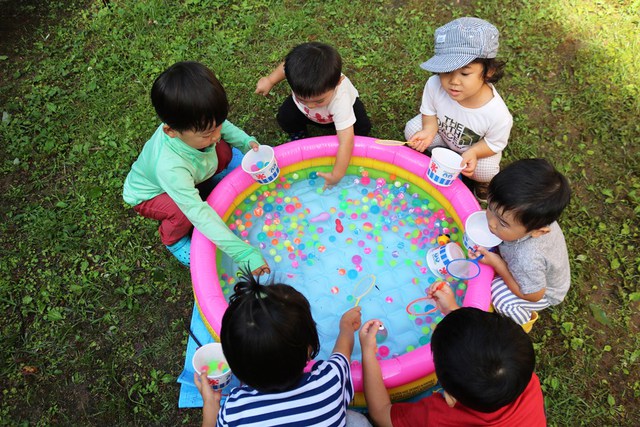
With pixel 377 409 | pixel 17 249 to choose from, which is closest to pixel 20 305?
pixel 17 249

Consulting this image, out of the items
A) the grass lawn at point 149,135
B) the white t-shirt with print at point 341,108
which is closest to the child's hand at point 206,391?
the grass lawn at point 149,135

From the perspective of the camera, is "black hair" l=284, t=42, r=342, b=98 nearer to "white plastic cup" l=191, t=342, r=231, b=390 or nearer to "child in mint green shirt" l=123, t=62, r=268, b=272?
"child in mint green shirt" l=123, t=62, r=268, b=272

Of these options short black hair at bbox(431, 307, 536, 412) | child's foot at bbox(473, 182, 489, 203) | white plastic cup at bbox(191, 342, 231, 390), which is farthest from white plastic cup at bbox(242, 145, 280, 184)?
short black hair at bbox(431, 307, 536, 412)

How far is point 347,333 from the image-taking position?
2.19 m

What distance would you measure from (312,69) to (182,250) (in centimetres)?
138

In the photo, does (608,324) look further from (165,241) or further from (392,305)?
(165,241)

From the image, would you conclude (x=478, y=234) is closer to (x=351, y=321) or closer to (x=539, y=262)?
(x=539, y=262)

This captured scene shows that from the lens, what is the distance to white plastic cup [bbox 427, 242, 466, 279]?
8.53 ft

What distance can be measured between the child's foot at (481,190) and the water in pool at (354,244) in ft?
1.10

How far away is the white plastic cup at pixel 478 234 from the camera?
243 cm

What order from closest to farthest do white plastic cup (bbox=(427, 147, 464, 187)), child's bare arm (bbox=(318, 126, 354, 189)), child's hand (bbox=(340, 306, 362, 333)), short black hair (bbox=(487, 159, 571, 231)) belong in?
short black hair (bbox=(487, 159, 571, 231)) → child's hand (bbox=(340, 306, 362, 333)) → white plastic cup (bbox=(427, 147, 464, 187)) → child's bare arm (bbox=(318, 126, 354, 189))

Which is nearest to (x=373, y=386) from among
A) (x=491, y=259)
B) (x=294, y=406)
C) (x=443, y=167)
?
(x=294, y=406)

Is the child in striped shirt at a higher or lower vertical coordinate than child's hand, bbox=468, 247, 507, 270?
higher

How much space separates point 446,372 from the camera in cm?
163
